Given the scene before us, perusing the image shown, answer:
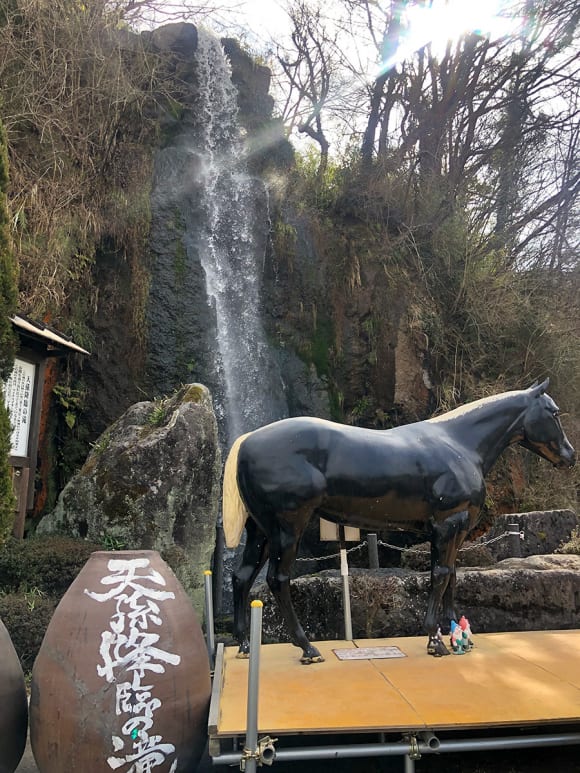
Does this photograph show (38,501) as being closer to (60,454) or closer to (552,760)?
(60,454)

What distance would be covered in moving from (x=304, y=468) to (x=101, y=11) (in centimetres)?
1040

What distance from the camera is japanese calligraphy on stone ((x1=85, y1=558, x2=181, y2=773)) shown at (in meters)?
2.77

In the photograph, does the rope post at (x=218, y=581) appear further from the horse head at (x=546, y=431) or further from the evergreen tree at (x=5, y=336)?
the horse head at (x=546, y=431)

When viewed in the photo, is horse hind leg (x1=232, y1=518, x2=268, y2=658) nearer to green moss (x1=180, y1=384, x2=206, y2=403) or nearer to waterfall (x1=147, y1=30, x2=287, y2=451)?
green moss (x1=180, y1=384, x2=206, y2=403)

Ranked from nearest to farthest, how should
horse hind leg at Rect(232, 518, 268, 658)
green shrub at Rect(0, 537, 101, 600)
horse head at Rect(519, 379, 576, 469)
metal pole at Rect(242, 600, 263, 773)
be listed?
1. metal pole at Rect(242, 600, 263, 773)
2. horse hind leg at Rect(232, 518, 268, 658)
3. horse head at Rect(519, 379, 576, 469)
4. green shrub at Rect(0, 537, 101, 600)

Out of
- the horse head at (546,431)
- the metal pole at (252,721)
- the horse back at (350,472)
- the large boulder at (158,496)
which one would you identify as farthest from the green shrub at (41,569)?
the horse head at (546,431)

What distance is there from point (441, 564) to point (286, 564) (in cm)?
109

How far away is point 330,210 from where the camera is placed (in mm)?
13328

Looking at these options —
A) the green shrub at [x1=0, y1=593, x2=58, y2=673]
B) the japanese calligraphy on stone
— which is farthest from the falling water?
the japanese calligraphy on stone

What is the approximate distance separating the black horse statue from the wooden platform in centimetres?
29

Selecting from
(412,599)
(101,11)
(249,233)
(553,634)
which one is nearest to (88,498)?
(412,599)

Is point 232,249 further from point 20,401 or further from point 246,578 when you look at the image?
point 246,578

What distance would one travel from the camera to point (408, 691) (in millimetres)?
3227

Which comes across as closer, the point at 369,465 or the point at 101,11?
the point at 369,465
